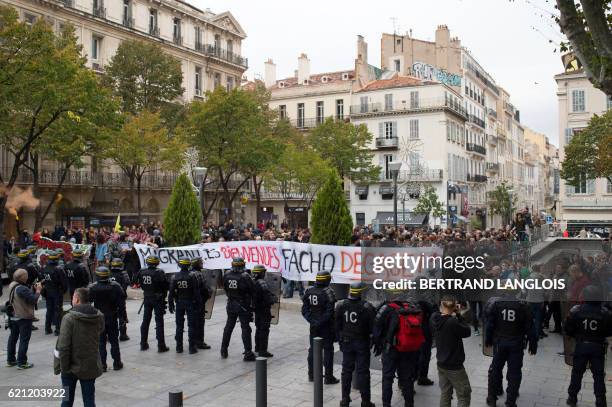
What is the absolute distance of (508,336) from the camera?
25.9 ft

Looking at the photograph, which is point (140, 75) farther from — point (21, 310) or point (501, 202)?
point (501, 202)

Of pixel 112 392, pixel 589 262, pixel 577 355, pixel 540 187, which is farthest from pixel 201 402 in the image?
pixel 540 187

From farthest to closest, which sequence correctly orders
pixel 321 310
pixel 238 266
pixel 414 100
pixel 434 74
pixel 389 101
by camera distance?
pixel 434 74 → pixel 389 101 → pixel 414 100 → pixel 238 266 → pixel 321 310

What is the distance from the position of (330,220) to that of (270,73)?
47466mm

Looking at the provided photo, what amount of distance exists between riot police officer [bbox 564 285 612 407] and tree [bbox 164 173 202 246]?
13.6 meters

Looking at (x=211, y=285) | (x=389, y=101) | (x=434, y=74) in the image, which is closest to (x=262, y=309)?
(x=211, y=285)

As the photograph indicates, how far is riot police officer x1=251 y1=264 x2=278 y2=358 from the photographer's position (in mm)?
10305

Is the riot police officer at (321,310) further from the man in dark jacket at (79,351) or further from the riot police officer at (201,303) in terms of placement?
the man in dark jacket at (79,351)

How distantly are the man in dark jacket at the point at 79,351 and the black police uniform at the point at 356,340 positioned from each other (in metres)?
3.24

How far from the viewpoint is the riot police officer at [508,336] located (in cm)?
788

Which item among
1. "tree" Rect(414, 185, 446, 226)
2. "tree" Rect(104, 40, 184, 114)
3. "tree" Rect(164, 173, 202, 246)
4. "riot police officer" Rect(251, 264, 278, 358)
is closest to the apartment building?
"tree" Rect(104, 40, 184, 114)

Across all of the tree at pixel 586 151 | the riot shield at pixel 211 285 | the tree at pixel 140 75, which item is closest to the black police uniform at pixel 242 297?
the riot shield at pixel 211 285

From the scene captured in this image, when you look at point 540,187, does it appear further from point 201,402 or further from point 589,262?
point 201,402

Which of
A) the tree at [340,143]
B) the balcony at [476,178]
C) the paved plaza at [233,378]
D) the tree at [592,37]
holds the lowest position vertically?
the paved plaza at [233,378]
